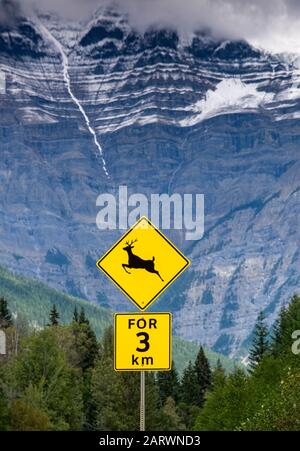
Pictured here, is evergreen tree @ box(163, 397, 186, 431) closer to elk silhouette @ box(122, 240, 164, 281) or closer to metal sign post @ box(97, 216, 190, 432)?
metal sign post @ box(97, 216, 190, 432)

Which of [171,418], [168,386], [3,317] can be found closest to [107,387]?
[171,418]

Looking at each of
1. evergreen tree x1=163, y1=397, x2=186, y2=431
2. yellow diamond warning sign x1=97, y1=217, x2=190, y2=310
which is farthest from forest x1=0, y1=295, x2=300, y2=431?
yellow diamond warning sign x1=97, y1=217, x2=190, y2=310

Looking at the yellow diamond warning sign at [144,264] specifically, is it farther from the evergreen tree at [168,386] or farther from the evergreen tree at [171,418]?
the evergreen tree at [168,386]

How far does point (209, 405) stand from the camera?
97.3 meters

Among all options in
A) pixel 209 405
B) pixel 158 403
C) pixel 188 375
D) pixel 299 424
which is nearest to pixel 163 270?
pixel 299 424

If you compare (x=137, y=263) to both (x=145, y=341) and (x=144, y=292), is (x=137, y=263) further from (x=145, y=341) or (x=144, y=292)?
(x=145, y=341)

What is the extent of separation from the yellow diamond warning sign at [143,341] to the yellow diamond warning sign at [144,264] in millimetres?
339

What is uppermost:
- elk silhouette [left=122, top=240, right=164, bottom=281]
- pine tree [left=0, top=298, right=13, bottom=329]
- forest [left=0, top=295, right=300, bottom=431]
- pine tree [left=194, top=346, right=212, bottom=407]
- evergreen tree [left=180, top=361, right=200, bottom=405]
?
pine tree [left=0, top=298, right=13, bottom=329]

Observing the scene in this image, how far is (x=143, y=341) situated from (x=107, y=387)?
3967 inches

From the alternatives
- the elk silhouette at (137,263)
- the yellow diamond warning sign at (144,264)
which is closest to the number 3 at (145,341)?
the yellow diamond warning sign at (144,264)

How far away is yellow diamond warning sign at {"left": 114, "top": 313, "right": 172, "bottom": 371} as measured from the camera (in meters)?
25.1

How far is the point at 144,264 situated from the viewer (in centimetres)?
2539
